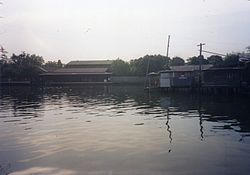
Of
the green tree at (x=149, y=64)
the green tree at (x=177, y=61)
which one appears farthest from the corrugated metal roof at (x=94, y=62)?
the green tree at (x=177, y=61)

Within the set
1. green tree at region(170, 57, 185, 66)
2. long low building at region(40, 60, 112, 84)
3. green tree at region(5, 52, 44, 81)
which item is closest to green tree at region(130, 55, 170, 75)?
long low building at region(40, 60, 112, 84)

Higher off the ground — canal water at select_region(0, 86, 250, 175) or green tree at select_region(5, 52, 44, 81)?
green tree at select_region(5, 52, 44, 81)

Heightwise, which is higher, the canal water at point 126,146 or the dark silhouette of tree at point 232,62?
the dark silhouette of tree at point 232,62

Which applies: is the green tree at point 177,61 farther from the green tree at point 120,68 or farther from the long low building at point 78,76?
the long low building at point 78,76

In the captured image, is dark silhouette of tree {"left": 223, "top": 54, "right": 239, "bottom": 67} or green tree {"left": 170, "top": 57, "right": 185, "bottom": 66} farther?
green tree {"left": 170, "top": 57, "right": 185, "bottom": 66}

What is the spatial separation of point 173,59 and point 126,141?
9536cm

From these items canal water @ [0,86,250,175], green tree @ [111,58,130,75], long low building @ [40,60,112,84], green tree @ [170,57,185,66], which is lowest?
canal water @ [0,86,250,175]

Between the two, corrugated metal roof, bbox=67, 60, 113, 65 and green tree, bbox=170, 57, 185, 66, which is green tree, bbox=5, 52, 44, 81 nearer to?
corrugated metal roof, bbox=67, 60, 113, 65

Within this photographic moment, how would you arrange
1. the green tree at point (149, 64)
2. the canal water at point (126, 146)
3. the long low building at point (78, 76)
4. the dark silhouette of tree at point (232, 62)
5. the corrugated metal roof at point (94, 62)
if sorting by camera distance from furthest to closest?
the corrugated metal roof at point (94, 62) < the long low building at point (78, 76) < the green tree at point (149, 64) < the dark silhouette of tree at point (232, 62) < the canal water at point (126, 146)

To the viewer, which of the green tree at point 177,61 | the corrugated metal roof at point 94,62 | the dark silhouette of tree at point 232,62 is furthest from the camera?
the corrugated metal roof at point 94,62

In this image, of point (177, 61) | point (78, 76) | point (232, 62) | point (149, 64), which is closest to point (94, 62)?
point (78, 76)

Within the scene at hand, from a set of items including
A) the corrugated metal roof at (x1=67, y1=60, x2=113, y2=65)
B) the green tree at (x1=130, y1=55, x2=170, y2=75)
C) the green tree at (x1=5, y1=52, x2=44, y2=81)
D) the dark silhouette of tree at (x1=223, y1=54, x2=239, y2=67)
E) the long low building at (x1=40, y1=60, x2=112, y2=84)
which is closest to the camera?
the dark silhouette of tree at (x1=223, y1=54, x2=239, y2=67)

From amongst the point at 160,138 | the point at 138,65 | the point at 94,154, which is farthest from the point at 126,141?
the point at 138,65

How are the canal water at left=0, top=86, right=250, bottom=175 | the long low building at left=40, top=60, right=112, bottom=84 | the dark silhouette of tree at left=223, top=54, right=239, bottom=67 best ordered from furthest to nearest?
the long low building at left=40, top=60, right=112, bottom=84 → the dark silhouette of tree at left=223, top=54, right=239, bottom=67 → the canal water at left=0, top=86, right=250, bottom=175
